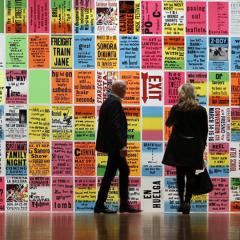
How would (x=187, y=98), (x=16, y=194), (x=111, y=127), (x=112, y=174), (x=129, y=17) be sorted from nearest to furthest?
(x=187, y=98)
(x=111, y=127)
(x=112, y=174)
(x=16, y=194)
(x=129, y=17)

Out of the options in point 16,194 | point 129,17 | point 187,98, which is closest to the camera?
point 187,98

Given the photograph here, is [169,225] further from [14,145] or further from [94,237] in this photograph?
[14,145]

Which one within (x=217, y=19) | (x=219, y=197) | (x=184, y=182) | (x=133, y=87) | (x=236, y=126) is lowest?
(x=219, y=197)

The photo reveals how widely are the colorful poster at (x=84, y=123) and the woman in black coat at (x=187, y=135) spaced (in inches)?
47.7

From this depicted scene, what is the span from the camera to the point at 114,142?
8078 millimetres

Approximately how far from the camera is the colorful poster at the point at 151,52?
891 cm

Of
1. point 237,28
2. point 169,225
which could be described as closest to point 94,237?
point 169,225

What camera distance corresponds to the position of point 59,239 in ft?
17.8

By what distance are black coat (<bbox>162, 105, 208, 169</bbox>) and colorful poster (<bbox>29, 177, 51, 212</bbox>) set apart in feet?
5.36

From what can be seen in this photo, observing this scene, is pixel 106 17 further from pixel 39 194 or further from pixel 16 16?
pixel 39 194

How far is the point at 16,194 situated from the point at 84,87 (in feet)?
4.97

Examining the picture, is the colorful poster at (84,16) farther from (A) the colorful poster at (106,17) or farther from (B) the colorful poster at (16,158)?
(B) the colorful poster at (16,158)

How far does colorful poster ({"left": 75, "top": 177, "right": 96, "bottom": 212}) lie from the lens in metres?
8.84

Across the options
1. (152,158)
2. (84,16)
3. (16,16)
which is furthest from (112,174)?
(16,16)
